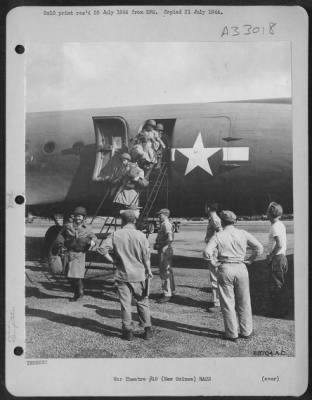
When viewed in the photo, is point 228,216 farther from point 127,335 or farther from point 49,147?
point 49,147

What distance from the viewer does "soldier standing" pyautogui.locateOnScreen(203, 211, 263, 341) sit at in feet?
5.10

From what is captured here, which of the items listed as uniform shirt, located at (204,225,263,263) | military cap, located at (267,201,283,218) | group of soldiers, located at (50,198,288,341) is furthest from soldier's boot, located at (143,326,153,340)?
military cap, located at (267,201,283,218)

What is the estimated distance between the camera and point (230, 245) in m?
1.56

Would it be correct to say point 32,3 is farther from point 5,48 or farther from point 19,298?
point 19,298

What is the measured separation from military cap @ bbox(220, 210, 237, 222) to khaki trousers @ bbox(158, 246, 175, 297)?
301 millimetres

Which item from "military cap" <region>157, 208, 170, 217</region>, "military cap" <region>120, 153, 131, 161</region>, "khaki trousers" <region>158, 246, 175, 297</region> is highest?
"military cap" <region>120, 153, 131, 161</region>

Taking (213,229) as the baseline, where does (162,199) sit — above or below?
above

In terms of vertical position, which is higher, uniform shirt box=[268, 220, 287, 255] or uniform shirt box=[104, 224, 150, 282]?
uniform shirt box=[268, 220, 287, 255]

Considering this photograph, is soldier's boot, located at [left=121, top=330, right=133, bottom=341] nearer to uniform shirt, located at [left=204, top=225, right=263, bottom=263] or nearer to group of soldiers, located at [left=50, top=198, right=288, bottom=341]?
group of soldiers, located at [left=50, top=198, right=288, bottom=341]

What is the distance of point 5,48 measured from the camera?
5.15 feet

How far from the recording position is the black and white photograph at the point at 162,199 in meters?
1.56

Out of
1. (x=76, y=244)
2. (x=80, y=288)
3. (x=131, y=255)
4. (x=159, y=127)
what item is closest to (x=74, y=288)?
(x=80, y=288)

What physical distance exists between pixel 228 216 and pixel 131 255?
50cm

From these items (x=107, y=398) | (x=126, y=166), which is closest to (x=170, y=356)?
(x=107, y=398)
